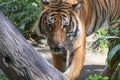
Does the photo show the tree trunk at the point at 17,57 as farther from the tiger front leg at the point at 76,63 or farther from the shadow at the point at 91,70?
the shadow at the point at 91,70

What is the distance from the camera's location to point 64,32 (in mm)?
4520

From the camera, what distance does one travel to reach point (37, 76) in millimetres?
2650

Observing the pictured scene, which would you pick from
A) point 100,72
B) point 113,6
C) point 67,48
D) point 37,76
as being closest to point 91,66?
point 100,72

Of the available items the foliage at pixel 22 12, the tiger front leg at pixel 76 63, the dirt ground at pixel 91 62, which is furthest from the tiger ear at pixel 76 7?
the foliage at pixel 22 12

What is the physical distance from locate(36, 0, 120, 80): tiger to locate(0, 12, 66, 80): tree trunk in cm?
179

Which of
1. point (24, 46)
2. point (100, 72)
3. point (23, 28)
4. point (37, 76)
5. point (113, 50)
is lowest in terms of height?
point (100, 72)

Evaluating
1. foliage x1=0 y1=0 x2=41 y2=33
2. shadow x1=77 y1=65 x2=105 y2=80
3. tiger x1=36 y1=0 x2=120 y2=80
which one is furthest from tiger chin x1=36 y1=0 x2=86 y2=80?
foliage x1=0 y1=0 x2=41 y2=33

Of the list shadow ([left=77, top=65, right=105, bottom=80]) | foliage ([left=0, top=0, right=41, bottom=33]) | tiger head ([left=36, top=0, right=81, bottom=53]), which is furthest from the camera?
foliage ([left=0, top=0, right=41, bottom=33])

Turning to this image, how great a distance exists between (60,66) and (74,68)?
248 millimetres

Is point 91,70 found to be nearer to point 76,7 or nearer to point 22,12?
point 76,7

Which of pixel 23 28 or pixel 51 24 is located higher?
pixel 51 24

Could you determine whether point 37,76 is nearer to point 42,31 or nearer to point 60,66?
point 42,31

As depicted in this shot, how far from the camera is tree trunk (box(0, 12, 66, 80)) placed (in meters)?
2.59

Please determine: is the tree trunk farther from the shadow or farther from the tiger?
the shadow
